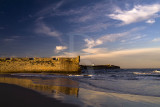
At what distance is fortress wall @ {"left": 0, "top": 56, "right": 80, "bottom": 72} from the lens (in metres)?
26.6

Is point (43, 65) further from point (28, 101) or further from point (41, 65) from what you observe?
point (28, 101)

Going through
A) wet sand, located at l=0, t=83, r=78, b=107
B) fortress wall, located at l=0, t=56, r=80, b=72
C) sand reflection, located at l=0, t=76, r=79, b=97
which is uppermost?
fortress wall, located at l=0, t=56, r=80, b=72

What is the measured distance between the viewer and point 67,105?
3.84 metres

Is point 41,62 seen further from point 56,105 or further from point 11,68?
point 56,105

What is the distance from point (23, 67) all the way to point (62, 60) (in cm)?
829

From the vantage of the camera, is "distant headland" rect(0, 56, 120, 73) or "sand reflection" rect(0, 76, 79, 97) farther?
"distant headland" rect(0, 56, 120, 73)

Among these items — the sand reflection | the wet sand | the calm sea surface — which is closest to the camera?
the wet sand

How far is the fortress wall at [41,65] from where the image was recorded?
26609mm

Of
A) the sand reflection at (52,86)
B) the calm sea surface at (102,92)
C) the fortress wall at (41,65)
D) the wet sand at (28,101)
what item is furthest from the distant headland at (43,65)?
the wet sand at (28,101)

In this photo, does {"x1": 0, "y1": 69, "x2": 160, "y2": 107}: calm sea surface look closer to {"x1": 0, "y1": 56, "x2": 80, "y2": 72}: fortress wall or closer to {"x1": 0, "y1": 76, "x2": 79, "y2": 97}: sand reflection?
{"x1": 0, "y1": 76, "x2": 79, "y2": 97}: sand reflection

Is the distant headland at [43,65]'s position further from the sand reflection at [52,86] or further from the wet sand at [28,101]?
the wet sand at [28,101]

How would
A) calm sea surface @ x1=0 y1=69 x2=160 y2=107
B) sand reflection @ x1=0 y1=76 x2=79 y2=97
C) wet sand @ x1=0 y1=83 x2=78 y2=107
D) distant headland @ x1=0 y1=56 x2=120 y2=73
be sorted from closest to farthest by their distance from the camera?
wet sand @ x1=0 y1=83 x2=78 y2=107, calm sea surface @ x1=0 y1=69 x2=160 y2=107, sand reflection @ x1=0 y1=76 x2=79 y2=97, distant headland @ x1=0 y1=56 x2=120 y2=73

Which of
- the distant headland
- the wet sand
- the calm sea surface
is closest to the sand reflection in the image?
the calm sea surface

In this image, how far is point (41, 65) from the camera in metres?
27.2
